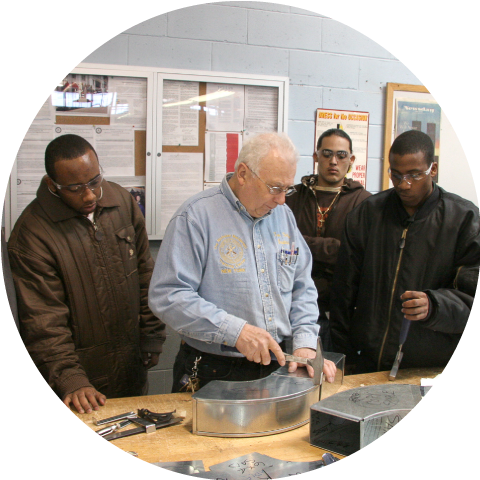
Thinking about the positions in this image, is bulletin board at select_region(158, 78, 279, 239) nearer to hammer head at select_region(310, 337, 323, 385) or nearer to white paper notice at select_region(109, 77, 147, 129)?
white paper notice at select_region(109, 77, 147, 129)

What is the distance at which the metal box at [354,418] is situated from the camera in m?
1.12

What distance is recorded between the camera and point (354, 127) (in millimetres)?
2658

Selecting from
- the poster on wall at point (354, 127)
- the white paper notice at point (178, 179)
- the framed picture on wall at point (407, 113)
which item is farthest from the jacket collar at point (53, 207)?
the framed picture on wall at point (407, 113)

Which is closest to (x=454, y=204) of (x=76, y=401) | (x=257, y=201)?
(x=257, y=201)

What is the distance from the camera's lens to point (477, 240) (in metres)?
1.55

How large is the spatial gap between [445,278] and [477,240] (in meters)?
0.17

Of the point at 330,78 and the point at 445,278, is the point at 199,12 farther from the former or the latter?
the point at 445,278

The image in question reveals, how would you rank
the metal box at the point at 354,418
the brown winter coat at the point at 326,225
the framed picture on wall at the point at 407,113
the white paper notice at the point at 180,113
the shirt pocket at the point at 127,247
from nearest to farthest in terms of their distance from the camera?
the metal box at the point at 354,418, the shirt pocket at the point at 127,247, the brown winter coat at the point at 326,225, the white paper notice at the point at 180,113, the framed picture on wall at the point at 407,113

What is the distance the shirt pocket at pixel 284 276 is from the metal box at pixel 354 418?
0.38m

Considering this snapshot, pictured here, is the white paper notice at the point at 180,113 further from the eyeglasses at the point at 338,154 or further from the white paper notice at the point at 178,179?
the eyeglasses at the point at 338,154

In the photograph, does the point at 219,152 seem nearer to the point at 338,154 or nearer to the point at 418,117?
the point at 338,154

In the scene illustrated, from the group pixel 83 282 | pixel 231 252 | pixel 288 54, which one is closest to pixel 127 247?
pixel 83 282

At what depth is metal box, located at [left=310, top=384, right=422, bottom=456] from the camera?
112 centimetres

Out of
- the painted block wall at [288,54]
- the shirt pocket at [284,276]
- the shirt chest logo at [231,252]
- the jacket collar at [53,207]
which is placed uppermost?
the painted block wall at [288,54]
